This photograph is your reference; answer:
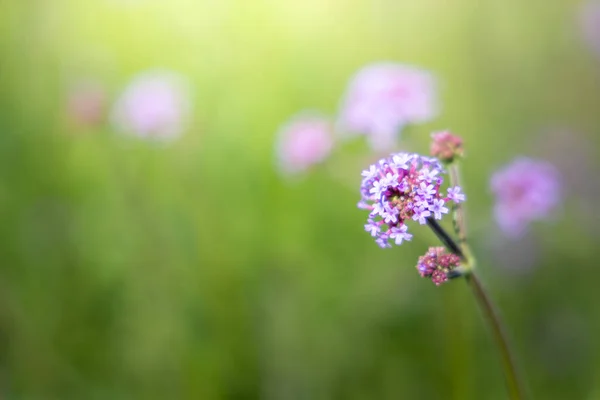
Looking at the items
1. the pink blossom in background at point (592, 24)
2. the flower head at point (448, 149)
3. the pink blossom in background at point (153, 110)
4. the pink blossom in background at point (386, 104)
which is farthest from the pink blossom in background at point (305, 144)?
the pink blossom in background at point (592, 24)

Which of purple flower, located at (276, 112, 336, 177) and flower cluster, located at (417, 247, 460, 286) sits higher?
purple flower, located at (276, 112, 336, 177)

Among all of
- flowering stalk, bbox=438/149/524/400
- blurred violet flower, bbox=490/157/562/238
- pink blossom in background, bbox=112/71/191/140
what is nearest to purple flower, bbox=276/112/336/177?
pink blossom in background, bbox=112/71/191/140

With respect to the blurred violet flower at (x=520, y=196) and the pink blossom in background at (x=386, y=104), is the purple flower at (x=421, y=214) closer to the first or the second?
the blurred violet flower at (x=520, y=196)

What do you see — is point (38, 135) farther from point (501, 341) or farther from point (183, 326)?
point (501, 341)

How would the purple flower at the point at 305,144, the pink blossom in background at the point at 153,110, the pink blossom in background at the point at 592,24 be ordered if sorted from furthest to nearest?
the pink blossom in background at the point at 592,24 < the pink blossom in background at the point at 153,110 < the purple flower at the point at 305,144

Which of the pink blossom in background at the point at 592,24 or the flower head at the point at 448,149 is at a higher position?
the pink blossom in background at the point at 592,24

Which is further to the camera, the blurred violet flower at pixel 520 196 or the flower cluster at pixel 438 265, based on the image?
the blurred violet flower at pixel 520 196

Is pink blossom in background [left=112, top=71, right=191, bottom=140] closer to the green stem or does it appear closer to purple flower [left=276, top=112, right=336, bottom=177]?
purple flower [left=276, top=112, right=336, bottom=177]

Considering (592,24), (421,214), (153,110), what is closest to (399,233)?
(421,214)
